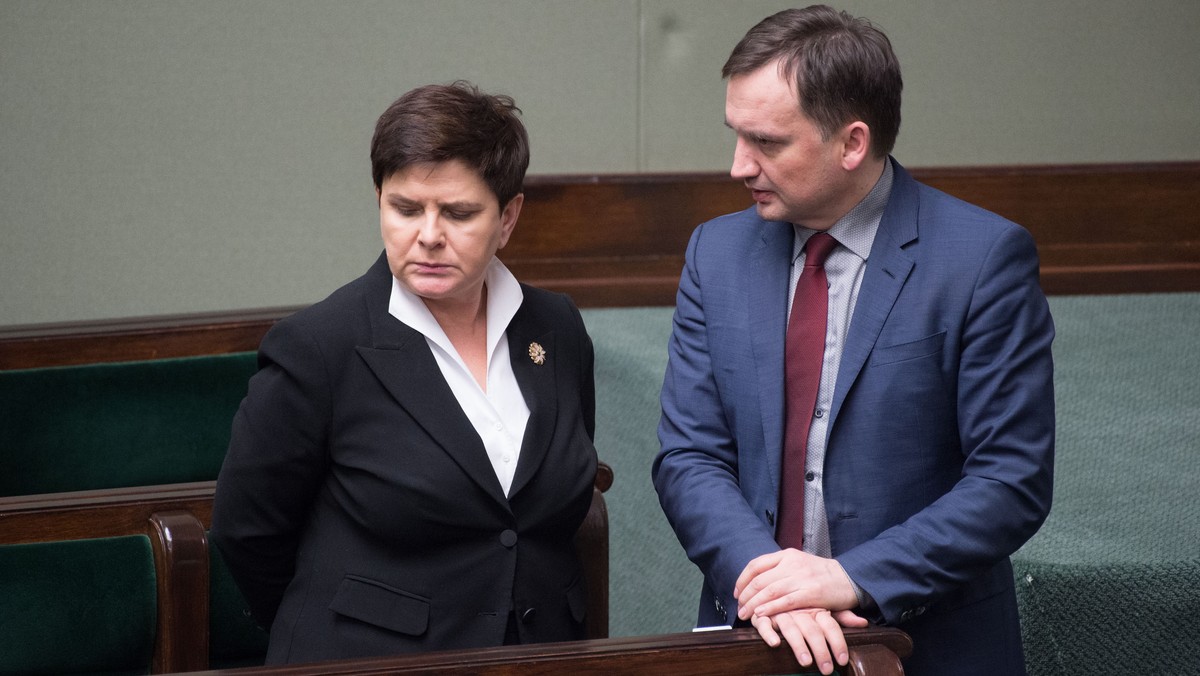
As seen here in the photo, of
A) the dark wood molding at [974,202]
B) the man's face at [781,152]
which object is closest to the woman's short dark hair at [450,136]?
the man's face at [781,152]

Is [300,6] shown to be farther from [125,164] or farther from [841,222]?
[841,222]

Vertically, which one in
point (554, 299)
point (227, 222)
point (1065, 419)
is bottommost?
point (1065, 419)

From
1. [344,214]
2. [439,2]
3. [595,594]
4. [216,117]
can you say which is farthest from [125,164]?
[595,594]

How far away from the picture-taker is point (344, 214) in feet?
13.9

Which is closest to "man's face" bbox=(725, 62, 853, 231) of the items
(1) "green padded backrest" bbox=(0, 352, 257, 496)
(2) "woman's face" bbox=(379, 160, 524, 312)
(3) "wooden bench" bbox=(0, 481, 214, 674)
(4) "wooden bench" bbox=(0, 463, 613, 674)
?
(2) "woman's face" bbox=(379, 160, 524, 312)

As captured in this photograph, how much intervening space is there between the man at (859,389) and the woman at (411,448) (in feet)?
0.80

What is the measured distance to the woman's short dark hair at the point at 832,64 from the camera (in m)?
1.60

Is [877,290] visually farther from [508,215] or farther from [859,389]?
[508,215]

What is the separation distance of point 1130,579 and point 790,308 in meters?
1.12

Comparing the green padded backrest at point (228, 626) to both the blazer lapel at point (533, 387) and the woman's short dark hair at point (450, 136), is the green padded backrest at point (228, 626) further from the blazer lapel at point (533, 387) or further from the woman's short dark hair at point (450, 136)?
the woman's short dark hair at point (450, 136)

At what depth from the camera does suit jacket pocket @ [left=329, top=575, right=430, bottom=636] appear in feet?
5.22

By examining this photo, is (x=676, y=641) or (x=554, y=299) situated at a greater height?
(x=554, y=299)

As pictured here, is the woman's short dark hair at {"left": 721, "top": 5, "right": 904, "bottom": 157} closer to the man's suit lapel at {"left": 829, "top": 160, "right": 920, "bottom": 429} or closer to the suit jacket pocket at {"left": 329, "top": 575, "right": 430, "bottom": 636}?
the man's suit lapel at {"left": 829, "top": 160, "right": 920, "bottom": 429}

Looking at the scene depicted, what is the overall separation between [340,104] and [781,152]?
280 cm
